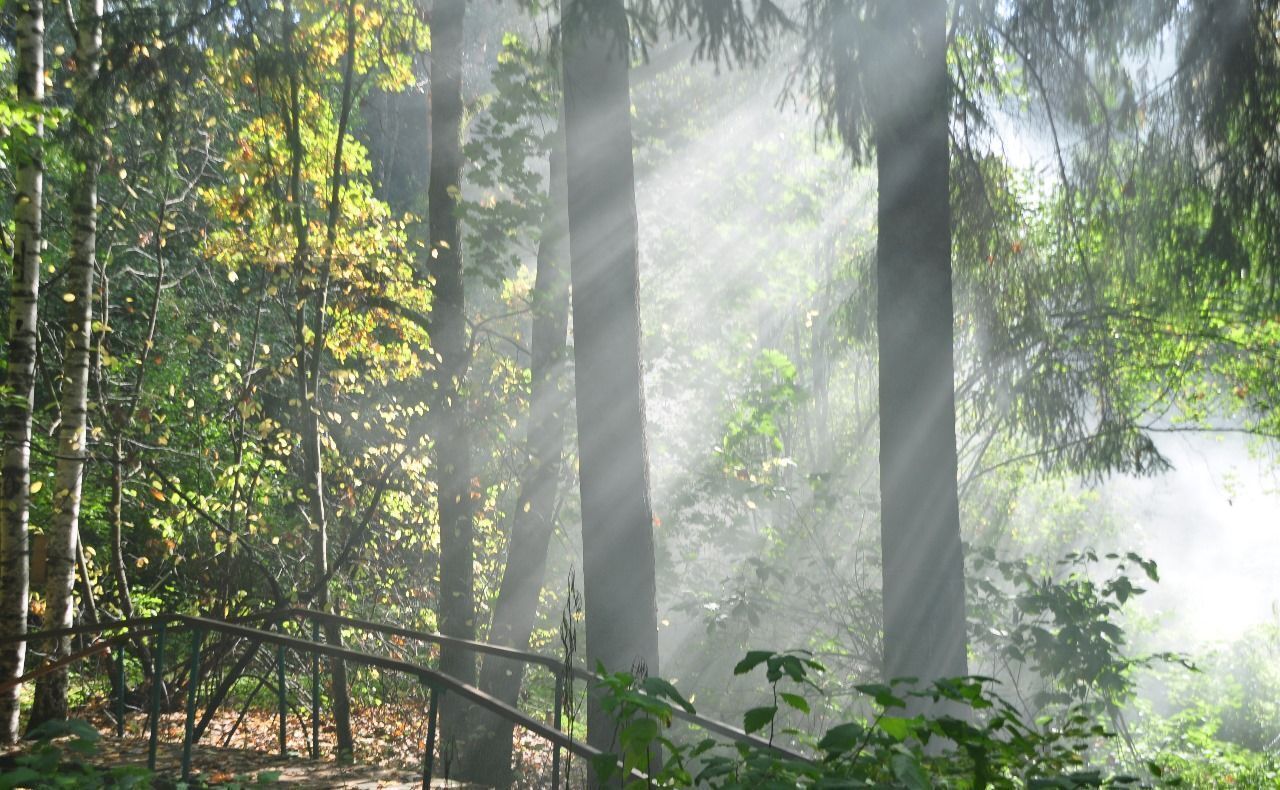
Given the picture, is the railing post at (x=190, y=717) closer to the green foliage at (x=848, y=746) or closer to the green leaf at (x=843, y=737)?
the green foliage at (x=848, y=746)

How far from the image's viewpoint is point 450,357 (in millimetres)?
11172

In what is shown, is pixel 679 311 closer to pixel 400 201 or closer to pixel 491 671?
pixel 491 671

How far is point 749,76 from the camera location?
13211 mm

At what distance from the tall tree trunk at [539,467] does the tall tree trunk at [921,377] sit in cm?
596

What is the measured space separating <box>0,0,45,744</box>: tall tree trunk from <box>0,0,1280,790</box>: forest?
0.03 meters

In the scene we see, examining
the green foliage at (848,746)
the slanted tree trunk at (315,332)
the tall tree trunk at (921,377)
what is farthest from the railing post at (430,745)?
the slanted tree trunk at (315,332)

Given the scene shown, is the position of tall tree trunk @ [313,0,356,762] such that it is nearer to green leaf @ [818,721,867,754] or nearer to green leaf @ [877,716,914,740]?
green leaf @ [818,721,867,754]

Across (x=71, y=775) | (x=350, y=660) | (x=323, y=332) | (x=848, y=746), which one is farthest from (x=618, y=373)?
(x=323, y=332)

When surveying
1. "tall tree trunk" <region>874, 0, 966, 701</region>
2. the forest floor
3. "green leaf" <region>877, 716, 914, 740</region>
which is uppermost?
"tall tree trunk" <region>874, 0, 966, 701</region>

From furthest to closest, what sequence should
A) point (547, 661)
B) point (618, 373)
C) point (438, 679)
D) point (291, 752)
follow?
point (291, 752)
point (618, 373)
point (547, 661)
point (438, 679)

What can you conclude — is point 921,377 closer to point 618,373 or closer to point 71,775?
point 618,373

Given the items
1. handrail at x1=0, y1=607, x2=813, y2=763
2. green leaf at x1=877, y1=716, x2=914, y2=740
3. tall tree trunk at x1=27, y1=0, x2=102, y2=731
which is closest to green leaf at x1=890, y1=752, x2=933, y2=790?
green leaf at x1=877, y1=716, x2=914, y2=740

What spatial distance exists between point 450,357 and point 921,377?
6268 mm

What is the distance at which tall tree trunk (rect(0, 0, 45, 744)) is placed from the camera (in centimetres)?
797
